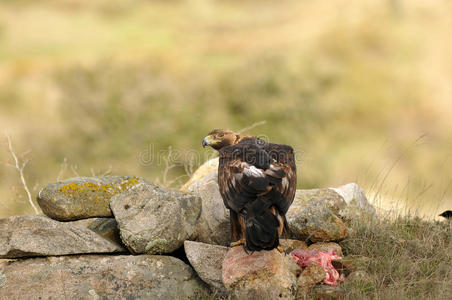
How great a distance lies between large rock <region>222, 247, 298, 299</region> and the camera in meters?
4.71

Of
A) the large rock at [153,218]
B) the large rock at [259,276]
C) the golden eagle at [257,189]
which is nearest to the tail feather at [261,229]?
the golden eagle at [257,189]

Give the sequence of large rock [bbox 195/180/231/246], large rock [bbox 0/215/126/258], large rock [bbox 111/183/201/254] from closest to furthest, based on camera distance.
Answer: large rock [bbox 0/215/126/258] < large rock [bbox 111/183/201/254] < large rock [bbox 195/180/231/246]

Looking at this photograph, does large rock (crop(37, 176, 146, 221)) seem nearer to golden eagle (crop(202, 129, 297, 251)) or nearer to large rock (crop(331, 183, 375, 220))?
golden eagle (crop(202, 129, 297, 251))

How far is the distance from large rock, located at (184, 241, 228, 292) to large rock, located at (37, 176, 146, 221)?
1.11 meters

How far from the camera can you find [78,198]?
5.56m

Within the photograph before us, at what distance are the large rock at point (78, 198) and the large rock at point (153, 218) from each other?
0.89 ft

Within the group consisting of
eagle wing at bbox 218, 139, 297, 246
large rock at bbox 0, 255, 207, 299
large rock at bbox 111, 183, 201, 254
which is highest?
eagle wing at bbox 218, 139, 297, 246

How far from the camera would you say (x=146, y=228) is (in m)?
5.29

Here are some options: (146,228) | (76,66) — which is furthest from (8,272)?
(76,66)

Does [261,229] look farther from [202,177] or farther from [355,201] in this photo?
[355,201]

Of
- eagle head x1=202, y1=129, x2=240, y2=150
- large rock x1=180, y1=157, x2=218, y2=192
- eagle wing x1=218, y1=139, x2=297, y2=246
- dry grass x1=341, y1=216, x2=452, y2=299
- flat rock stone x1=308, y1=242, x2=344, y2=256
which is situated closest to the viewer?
eagle wing x1=218, y1=139, x2=297, y2=246

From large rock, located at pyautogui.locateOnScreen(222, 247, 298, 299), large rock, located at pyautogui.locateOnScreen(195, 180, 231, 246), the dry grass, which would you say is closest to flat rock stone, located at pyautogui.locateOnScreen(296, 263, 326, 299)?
large rock, located at pyautogui.locateOnScreen(222, 247, 298, 299)

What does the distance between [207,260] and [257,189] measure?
1.18 m

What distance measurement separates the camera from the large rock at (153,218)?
5.29 metres
